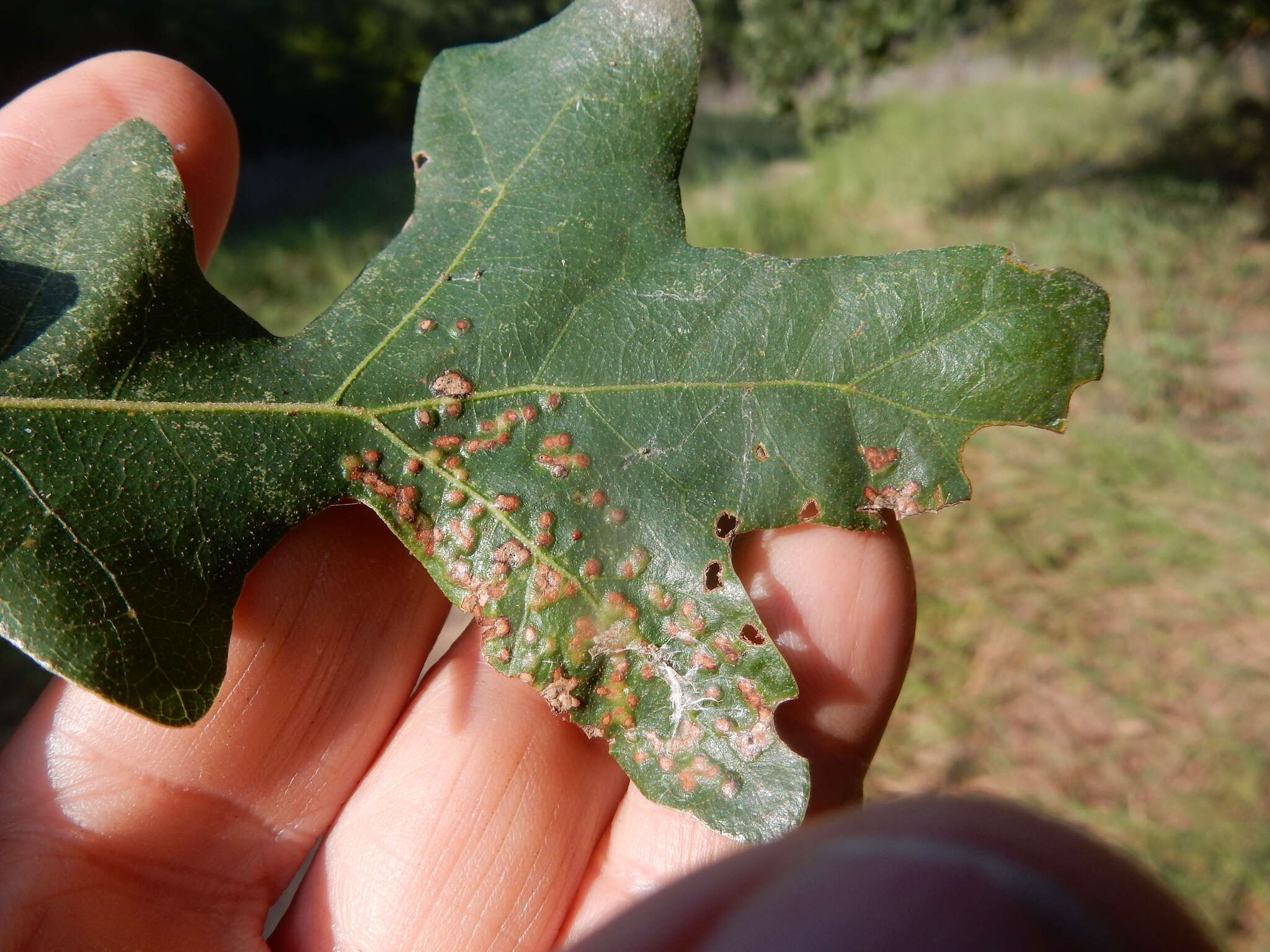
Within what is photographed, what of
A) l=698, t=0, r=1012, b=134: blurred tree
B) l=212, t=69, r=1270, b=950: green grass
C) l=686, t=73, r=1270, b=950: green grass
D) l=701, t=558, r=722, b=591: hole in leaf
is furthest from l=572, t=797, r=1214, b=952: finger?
l=698, t=0, r=1012, b=134: blurred tree

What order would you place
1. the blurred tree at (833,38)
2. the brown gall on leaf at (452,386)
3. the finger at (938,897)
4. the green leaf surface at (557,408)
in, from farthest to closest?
the blurred tree at (833,38) → the brown gall on leaf at (452,386) → the green leaf surface at (557,408) → the finger at (938,897)

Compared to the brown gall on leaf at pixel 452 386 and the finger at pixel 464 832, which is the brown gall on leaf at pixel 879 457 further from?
the finger at pixel 464 832

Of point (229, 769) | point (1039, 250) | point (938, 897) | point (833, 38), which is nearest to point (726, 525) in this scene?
point (938, 897)

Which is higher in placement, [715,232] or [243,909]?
[243,909]

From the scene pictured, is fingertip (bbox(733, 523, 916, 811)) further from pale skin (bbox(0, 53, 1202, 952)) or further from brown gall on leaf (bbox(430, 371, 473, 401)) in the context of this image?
brown gall on leaf (bbox(430, 371, 473, 401))

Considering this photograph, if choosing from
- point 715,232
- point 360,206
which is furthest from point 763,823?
point 360,206

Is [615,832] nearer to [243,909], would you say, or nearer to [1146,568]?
[243,909]

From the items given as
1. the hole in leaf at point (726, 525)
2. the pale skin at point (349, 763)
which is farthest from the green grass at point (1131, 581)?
the pale skin at point (349, 763)
